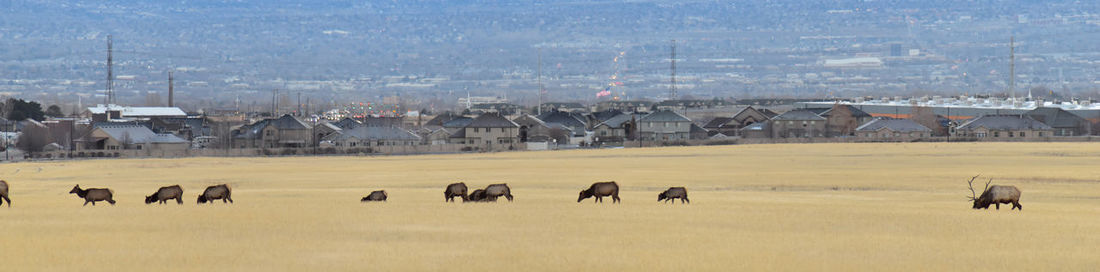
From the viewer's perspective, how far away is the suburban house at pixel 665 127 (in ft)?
367

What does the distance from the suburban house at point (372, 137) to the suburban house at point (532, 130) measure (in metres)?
9.42

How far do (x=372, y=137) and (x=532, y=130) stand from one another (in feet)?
49.8

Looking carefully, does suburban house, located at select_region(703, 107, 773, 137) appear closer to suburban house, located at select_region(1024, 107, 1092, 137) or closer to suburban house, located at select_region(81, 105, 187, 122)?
suburban house, located at select_region(1024, 107, 1092, 137)

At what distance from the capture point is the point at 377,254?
A: 20688 millimetres

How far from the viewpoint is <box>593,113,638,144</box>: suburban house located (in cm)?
11359

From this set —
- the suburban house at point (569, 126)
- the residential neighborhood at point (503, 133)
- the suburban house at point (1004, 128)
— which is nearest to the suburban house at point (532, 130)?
the residential neighborhood at point (503, 133)

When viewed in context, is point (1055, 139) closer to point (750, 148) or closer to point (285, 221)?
point (750, 148)

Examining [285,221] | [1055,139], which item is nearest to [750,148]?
[1055,139]

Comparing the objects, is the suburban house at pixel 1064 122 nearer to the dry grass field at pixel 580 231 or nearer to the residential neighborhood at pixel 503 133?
the residential neighborhood at pixel 503 133

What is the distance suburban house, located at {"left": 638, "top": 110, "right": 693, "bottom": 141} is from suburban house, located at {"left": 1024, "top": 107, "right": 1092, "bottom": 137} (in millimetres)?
29636

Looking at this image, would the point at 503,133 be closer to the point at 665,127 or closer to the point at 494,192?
the point at 665,127

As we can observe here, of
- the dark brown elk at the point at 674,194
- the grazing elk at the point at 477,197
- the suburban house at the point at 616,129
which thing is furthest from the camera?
the suburban house at the point at 616,129

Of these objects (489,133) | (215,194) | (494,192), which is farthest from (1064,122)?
(215,194)

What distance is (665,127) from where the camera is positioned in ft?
369
